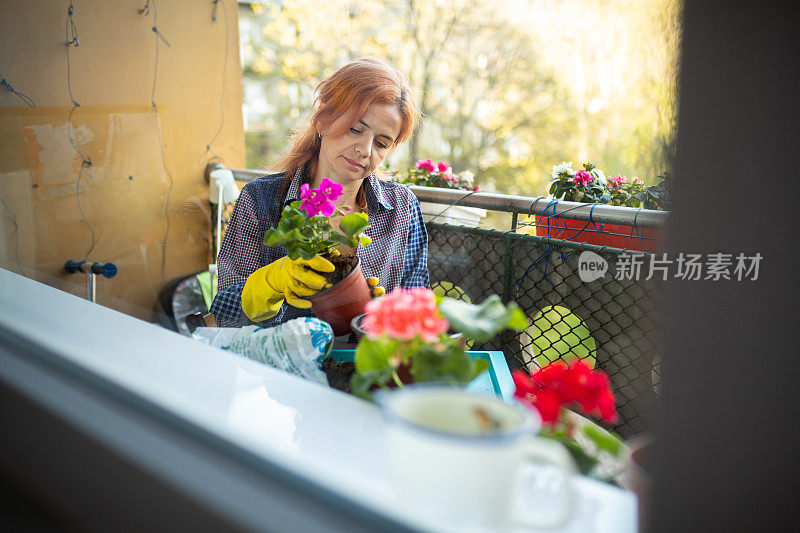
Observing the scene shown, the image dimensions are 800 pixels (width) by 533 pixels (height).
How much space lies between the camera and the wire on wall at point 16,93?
104cm

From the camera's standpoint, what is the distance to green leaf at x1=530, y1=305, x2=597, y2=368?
150cm

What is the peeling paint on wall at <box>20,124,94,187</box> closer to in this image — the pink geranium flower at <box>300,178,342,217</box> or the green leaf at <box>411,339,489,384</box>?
the pink geranium flower at <box>300,178,342,217</box>

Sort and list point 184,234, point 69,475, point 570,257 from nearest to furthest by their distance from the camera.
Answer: point 69,475
point 570,257
point 184,234

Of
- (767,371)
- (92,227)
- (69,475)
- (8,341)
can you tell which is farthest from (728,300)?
(92,227)

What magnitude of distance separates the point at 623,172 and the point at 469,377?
61.7 inches

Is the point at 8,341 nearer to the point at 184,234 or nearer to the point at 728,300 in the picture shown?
the point at 728,300

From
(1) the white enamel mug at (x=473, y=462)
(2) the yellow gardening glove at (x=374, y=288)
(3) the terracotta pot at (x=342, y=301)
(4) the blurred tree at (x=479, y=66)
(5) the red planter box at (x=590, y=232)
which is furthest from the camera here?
(4) the blurred tree at (x=479, y=66)

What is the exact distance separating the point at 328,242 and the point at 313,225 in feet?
0.11

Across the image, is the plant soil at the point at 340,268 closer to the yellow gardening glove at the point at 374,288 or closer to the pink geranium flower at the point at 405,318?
the yellow gardening glove at the point at 374,288

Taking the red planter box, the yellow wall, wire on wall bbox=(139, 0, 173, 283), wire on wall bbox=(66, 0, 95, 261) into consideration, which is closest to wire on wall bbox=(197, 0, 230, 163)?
the yellow wall

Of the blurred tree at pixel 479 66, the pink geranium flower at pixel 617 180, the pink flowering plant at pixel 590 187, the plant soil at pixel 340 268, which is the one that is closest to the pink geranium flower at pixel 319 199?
the plant soil at pixel 340 268

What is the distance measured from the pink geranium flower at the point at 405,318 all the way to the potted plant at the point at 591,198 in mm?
1012

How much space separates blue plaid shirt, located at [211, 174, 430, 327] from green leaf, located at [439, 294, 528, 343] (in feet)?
2.37

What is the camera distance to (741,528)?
0.31 m
